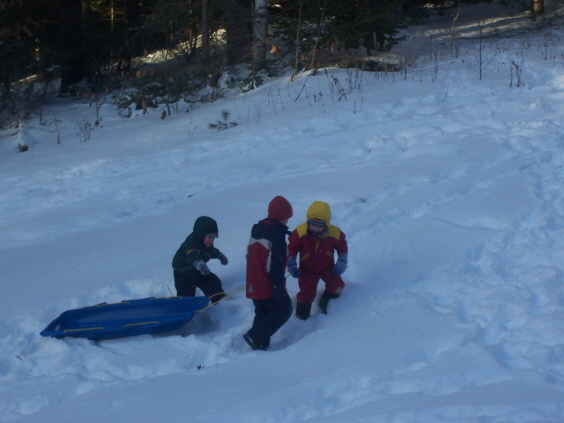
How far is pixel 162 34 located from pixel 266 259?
1274 centimetres

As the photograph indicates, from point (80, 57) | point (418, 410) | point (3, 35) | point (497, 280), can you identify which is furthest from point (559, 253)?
point (80, 57)

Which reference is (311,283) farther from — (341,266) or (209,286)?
(209,286)

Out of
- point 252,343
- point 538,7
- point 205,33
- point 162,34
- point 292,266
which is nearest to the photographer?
point 252,343

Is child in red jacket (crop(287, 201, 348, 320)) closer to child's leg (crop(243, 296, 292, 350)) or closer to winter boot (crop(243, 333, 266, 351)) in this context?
child's leg (crop(243, 296, 292, 350))

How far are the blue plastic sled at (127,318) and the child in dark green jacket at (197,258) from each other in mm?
220

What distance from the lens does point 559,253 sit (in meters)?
4.40

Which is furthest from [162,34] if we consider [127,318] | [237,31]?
[127,318]

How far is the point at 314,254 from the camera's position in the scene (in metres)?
4.30

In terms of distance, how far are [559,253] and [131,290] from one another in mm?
4022

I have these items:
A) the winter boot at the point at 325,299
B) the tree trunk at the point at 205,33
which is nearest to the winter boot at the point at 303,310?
the winter boot at the point at 325,299

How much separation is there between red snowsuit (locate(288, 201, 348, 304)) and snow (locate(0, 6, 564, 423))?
0.80 ft

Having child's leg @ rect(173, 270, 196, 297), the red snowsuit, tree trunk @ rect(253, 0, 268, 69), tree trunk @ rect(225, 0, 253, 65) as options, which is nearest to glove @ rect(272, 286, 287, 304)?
the red snowsuit

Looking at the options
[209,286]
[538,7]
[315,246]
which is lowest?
[209,286]

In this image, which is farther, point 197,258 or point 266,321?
point 197,258
